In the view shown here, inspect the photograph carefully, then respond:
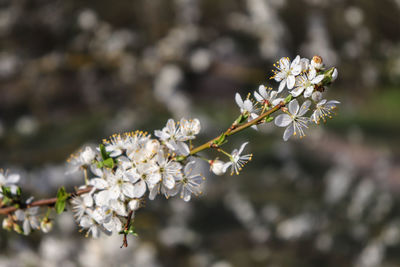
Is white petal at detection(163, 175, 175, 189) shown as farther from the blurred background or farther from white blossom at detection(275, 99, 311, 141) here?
the blurred background

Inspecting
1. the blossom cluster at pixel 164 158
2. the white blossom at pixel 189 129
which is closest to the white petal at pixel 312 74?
the blossom cluster at pixel 164 158

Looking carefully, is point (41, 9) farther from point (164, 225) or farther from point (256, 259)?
point (256, 259)

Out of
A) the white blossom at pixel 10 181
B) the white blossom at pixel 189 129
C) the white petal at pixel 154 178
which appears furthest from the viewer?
the white blossom at pixel 10 181

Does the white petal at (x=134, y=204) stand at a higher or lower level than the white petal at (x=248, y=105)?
lower

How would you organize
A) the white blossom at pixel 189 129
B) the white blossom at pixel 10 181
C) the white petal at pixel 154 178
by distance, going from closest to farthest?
the white petal at pixel 154 178, the white blossom at pixel 189 129, the white blossom at pixel 10 181

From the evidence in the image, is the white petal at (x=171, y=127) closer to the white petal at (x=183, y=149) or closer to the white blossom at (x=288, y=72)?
the white petal at (x=183, y=149)

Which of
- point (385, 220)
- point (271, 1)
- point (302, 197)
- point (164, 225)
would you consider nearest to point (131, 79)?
point (164, 225)

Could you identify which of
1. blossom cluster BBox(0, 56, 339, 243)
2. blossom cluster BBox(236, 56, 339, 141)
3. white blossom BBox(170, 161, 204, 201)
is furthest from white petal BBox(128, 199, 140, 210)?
blossom cluster BBox(236, 56, 339, 141)
